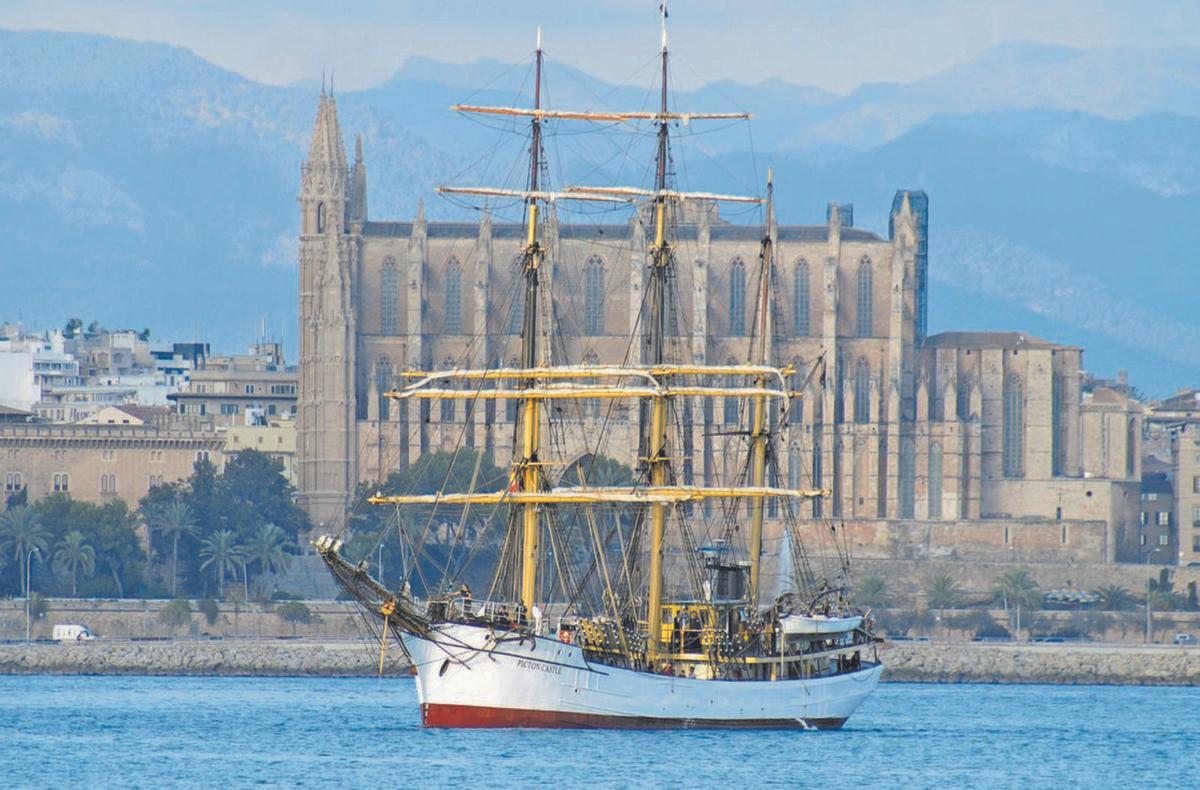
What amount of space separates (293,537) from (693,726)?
71.2 metres

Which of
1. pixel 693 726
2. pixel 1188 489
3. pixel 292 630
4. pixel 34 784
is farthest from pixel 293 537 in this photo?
pixel 34 784

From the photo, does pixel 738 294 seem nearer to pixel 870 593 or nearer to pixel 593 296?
pixel 593 296

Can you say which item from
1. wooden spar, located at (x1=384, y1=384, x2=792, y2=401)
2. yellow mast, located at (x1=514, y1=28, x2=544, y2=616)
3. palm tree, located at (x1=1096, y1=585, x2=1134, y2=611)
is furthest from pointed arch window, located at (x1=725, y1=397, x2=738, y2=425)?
yellow mast, located at (x1=514, y1=28, x2=544, y2=616)

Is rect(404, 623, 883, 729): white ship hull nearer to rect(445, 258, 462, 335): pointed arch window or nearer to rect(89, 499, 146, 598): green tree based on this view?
rect(89, 499, 146, 598): green tree

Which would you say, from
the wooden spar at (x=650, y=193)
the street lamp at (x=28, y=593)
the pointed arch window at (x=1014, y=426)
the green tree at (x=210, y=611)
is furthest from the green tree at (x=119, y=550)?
the wooden spar at (x=650, y=193)

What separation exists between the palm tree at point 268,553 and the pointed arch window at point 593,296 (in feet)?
75.0

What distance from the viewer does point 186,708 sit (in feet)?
277

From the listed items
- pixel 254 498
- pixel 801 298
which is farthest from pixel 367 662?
pixel 801 298

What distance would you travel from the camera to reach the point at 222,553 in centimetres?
13325

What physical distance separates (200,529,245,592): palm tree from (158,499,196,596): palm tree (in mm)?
1358

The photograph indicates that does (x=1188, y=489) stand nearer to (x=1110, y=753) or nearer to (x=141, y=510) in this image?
(x=141, y=510)

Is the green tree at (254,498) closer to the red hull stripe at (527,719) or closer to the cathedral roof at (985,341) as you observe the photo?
the cathedral roof at (985,341)

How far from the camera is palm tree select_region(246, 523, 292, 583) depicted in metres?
134

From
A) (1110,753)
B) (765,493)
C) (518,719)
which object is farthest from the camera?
(765,493)
